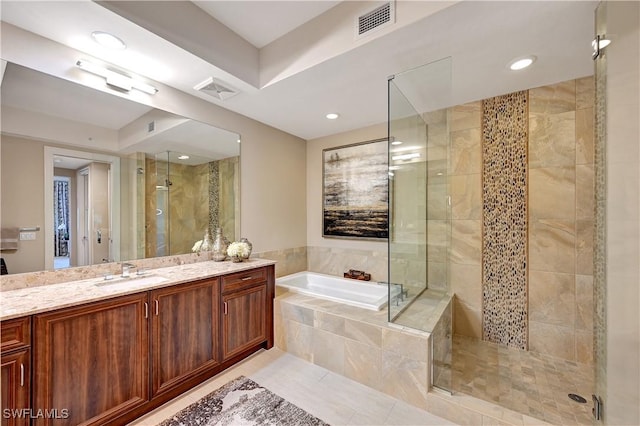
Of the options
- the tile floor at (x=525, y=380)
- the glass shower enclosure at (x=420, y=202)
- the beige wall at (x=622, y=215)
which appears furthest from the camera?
the glass shower enclosure at (x=420, y=202)

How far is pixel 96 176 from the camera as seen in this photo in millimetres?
2029

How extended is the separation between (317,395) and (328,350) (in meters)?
0.37

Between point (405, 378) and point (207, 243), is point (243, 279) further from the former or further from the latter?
point (405, 378)

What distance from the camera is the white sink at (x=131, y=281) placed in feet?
5.93

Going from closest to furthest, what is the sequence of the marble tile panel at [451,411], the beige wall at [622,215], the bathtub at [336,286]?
the beige wall at [622,215] < the marble tile panel at [451,411] < the bathtub at [336,286]

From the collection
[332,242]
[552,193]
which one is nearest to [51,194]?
[332,242]

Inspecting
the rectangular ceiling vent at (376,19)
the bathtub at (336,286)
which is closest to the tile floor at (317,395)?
the bathtub at (336,286)

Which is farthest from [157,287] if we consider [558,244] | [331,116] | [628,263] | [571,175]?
[571,175]

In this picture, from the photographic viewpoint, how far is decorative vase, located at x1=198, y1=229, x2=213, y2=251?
276cm

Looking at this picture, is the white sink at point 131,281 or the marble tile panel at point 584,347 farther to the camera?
the marble tile panel at point 584,347

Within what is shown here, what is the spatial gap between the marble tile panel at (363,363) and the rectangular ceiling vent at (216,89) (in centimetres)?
243

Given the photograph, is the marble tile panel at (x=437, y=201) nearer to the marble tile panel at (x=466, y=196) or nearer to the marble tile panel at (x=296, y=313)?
the marble tile panel at (x=466, y=196)

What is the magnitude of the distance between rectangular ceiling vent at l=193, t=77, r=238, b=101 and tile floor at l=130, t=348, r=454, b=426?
2.48 meters

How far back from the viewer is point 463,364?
231 centimetres
